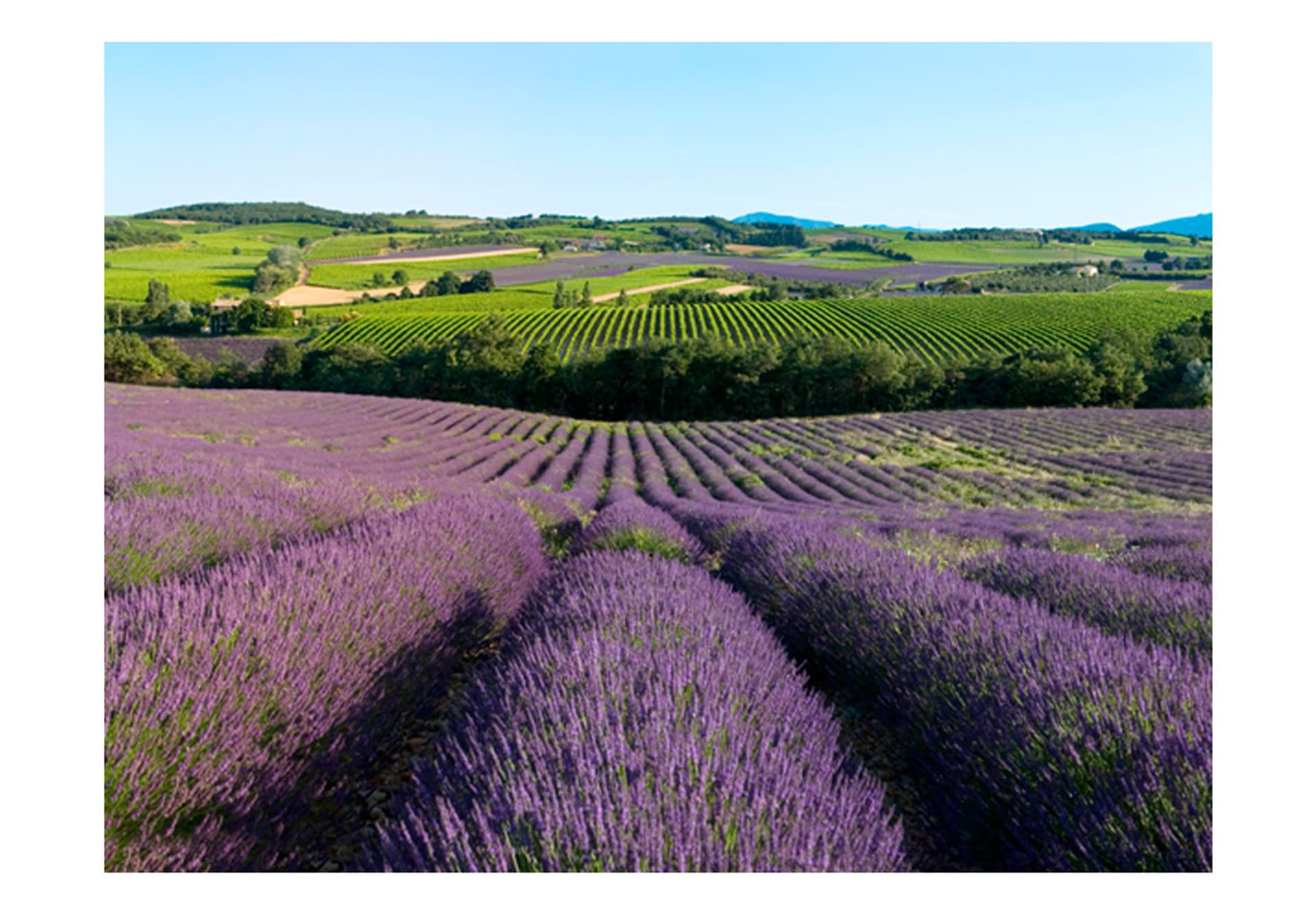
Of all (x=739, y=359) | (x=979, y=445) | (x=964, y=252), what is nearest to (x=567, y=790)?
(x=979, y=445)

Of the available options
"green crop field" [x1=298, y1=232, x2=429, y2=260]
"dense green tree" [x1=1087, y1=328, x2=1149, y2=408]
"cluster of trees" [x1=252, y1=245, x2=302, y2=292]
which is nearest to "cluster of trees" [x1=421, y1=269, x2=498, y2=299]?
"green crop field" [x1=298, y1=232, x2=429, y2=260]

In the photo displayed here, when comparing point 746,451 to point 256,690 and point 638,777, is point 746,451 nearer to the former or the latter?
point 256,690

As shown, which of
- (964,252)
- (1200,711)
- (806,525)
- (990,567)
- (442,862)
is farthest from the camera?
(964,252)

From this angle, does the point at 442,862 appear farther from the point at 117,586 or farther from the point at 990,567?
the point at 990,567

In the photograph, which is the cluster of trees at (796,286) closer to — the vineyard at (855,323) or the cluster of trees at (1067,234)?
the vineyard at (855,323)

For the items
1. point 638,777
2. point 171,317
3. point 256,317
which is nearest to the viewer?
point 638,777

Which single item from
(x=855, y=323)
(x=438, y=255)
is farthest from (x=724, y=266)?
(x=438, y=255)
